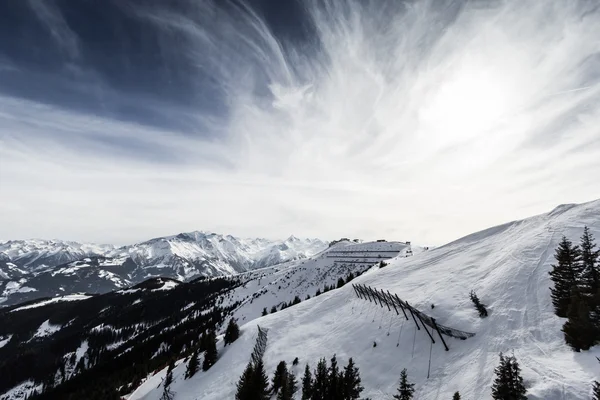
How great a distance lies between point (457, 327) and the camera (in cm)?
2772

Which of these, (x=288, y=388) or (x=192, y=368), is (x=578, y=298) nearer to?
(x=288, y=388)

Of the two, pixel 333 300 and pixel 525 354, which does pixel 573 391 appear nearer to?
pixel 525 354

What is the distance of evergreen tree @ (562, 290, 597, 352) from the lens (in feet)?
61.6

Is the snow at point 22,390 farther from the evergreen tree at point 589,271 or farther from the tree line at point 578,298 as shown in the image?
the evergreen tree at point 589,271

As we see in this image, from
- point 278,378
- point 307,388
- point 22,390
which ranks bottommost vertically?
point 22,390

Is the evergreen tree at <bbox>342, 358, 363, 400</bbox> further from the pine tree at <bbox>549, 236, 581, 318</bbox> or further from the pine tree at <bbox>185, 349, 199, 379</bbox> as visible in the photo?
the pine tree at <bbox>185, 349, 199, 379</bbox>

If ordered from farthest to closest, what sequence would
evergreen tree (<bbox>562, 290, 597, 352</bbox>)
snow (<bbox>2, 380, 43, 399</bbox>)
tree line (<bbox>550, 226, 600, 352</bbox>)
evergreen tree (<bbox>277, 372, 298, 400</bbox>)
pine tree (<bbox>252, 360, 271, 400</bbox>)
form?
snow (<bbox>2, 380, 43, 399</bbox>)
pine tree (<bbox>252, 360, 271, 400</bbox>)
evergreen tree (<bbox>277, 372, 298, 400</bbox>)
tree line (<bbox>550, 226, 600, 352</bbox>)
evergreen tree (<bbox>562, 290, 597, 352</bbox>)

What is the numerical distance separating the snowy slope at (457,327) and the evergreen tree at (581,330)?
0.71 m

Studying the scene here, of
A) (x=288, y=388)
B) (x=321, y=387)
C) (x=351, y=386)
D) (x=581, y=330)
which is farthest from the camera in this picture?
(x=288, y=388)

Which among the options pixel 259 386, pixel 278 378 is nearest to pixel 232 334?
pixel 278 378

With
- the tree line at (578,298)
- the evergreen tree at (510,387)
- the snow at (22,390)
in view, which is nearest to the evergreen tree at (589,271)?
the tree line at (578,298)

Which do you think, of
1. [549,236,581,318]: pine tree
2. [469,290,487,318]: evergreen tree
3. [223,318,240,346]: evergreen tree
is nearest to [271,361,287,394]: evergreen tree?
[469,290,487,318]: evergreen tree

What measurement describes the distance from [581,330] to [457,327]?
985 cm

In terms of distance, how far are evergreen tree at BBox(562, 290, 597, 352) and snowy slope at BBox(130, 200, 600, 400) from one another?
71 cm
